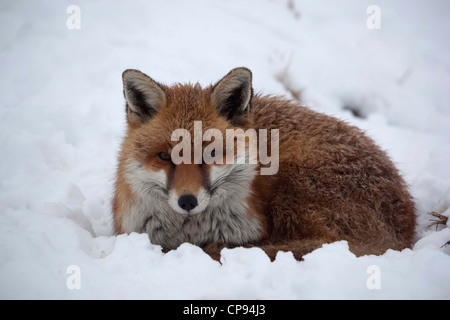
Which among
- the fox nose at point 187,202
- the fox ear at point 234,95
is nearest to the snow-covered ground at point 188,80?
the fox nose at point 187,202

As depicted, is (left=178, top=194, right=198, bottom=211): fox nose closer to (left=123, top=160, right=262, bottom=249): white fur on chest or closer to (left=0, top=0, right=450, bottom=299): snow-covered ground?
(left=0, top=0, right=450, bottom=299): snow-covered ground

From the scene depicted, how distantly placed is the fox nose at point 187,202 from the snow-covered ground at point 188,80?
0.97 ft

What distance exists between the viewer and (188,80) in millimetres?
6070

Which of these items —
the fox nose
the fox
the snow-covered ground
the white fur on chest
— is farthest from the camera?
the white fur on chest

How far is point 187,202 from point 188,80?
3817mm

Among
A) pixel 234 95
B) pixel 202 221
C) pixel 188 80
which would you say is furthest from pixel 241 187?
pixel 188 80

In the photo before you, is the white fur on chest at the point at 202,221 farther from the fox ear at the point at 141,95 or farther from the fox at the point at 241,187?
the fox ear at the point at 141,95

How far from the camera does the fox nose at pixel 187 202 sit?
258cm

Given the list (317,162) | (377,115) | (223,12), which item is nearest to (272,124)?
(317,162)

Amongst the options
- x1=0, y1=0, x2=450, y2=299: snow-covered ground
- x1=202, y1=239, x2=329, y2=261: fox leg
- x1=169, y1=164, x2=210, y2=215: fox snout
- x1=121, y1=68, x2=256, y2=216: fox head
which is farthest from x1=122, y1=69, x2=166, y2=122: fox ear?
x1=202, y1=239, x2=329, y2=261: fox leg

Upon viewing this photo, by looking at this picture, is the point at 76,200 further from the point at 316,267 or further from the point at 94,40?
the point at 94,40

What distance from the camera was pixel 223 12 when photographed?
8.21 metres

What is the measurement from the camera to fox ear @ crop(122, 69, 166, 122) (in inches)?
114

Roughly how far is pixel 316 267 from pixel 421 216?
207 cm
